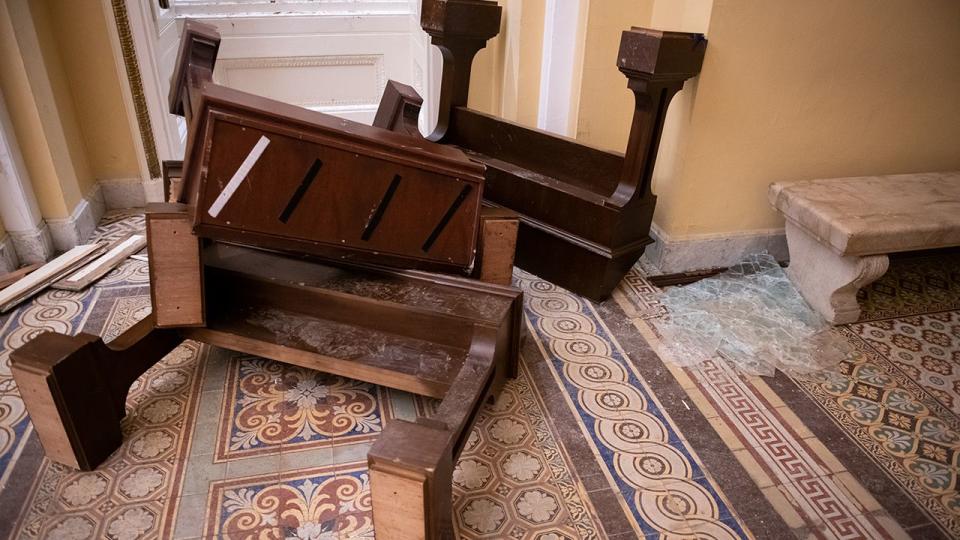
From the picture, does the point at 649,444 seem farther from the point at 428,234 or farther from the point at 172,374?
the point at 172,374

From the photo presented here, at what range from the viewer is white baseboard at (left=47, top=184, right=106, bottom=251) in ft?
9.86

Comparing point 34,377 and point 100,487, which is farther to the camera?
point 100,487

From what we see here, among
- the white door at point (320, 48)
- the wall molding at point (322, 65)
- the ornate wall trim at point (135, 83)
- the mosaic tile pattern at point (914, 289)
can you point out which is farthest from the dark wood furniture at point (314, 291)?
the wall molding at point (322, 65)

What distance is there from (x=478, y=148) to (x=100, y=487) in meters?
2.33

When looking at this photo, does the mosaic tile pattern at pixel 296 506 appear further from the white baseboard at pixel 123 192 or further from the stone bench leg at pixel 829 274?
the white baseboard at pixel 123 192

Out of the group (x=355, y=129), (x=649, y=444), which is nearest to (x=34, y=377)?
(x=355, y=129)

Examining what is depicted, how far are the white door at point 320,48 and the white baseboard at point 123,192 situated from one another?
3.97ft

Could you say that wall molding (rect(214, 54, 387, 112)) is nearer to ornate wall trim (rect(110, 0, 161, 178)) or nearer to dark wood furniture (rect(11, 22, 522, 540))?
ornate wall trim (rect(110, 0, 161, 178))

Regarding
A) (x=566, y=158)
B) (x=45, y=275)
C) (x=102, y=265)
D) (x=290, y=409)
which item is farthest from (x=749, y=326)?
(x=45, y=275)

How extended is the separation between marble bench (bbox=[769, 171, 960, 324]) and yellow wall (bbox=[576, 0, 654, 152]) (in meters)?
0.91

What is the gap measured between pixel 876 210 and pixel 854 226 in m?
0.24

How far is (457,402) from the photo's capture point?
167 centimetres

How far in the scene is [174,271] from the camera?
74.3 inches

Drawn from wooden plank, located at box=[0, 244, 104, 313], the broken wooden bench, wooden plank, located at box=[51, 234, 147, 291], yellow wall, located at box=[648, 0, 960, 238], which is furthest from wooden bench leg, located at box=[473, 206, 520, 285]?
wooden plank, located at box=[0, 244, 104, 313]
